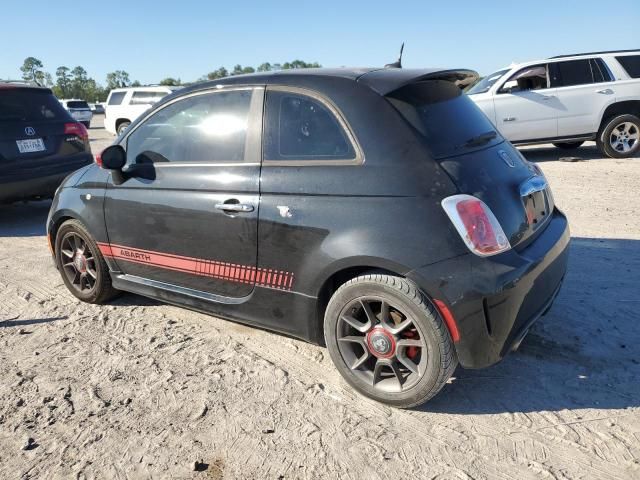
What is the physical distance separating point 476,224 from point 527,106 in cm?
858

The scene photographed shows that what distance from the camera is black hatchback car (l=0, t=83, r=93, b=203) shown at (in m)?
6.65

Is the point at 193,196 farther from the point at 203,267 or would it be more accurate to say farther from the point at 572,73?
the point at 572,73

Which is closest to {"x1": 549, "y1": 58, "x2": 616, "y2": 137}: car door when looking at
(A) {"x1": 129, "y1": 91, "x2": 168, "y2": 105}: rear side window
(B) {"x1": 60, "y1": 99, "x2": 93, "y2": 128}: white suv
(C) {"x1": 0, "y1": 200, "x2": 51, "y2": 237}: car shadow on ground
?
(C) {"x1": 0, "y1": 200, "x2": 51, "y2": 237}: car shadow on ground

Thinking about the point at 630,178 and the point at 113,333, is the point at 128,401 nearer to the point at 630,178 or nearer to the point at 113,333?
the point at 113,333

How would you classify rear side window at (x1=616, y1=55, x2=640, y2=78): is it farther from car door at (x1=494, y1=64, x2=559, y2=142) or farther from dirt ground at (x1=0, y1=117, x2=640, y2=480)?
dirt ground at (x1=0, y1=117, x2=640, y2=480)

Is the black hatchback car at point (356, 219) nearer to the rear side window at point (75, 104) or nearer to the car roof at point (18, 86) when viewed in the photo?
the car roof at point (18, 86)

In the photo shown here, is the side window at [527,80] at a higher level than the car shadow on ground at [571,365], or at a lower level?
higher

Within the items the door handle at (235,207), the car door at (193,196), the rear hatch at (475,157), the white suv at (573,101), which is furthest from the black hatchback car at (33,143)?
the white suv at (573,101)

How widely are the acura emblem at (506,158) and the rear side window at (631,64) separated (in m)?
8.51

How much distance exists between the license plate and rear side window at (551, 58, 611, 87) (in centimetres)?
878

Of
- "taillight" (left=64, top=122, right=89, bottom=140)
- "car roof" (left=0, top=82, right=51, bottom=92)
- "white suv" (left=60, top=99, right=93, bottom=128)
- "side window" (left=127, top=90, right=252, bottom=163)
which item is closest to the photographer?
"side window" (left=127, top=90, right=252, bottom=163)

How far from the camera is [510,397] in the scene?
2924mm

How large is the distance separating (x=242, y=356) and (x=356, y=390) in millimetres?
854

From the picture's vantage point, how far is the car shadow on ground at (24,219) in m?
6.89
